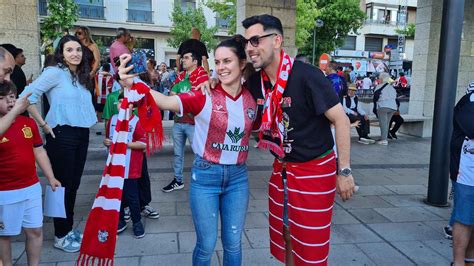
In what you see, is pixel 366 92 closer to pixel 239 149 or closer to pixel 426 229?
pixel 426 229

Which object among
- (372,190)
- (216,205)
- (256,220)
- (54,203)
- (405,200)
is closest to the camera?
(216,205)

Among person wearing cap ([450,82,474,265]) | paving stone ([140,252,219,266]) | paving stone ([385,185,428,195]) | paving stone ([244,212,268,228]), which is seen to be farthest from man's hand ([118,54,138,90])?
paving stone ([385,185,428,195])

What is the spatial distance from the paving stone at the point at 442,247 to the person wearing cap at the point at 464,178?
18.2 inches

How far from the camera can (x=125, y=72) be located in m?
2.28

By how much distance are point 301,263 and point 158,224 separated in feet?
7.39

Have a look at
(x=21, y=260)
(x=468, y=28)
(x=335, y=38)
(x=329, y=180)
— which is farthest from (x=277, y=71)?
(x=335, y=38)

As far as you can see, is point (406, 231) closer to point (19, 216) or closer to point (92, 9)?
point (19, 216)

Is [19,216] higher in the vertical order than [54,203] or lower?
higher

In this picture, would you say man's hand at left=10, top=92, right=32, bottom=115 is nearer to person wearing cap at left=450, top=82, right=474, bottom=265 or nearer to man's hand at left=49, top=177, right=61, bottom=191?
man's hand at left=49, top=177, right=61, bottom=191

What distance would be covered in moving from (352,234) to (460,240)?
3.84ft

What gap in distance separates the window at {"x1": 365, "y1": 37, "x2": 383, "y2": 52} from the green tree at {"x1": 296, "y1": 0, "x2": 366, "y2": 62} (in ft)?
51.5

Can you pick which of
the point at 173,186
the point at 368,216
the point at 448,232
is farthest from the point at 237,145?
the point at 173,186

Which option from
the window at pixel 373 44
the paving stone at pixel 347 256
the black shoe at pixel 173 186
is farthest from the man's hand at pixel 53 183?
the window at pixel 373 44

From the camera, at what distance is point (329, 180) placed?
2.68m
